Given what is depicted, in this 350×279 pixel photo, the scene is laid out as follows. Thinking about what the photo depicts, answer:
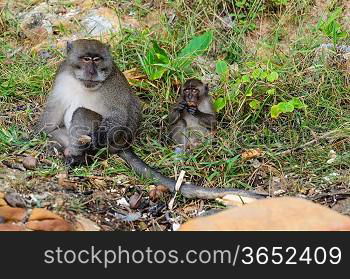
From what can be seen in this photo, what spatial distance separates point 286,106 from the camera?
23.3 feet

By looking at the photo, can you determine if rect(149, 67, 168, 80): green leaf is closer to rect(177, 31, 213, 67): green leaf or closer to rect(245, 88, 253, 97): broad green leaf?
rect(177, 31, 213, 67): green leaf

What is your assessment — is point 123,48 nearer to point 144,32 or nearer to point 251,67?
point 144,32

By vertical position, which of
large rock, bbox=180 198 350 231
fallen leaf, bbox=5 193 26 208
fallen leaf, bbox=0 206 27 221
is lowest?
fallen leaf, bbox=5 193 26 208

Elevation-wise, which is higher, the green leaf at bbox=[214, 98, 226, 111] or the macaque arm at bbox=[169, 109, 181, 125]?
the green leaf at bbox=[214, 98, 226, 111]

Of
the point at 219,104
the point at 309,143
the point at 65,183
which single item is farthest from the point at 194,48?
the point at 65,183

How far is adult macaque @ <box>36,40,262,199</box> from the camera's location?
670cm

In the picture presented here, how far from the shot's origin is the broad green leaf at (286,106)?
707 centimetres

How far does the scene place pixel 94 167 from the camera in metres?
6.64

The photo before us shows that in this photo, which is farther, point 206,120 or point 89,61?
point 206,120

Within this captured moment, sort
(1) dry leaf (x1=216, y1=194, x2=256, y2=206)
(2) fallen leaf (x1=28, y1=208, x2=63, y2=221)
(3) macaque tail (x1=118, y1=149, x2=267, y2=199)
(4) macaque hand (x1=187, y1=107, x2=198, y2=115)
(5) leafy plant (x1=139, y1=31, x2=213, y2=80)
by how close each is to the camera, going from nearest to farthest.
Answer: (2) fallen leaf (x1=28, y1=208, x2=63, y2=221), (1) dry leaf (x1=216, y1=194, x2=256, y2=206), (3) macaque tail (x1=118, y1=149, x2=267, y2=199), (4) macaque hand (x1=187, y1=107, x2=198, y2=115), (5) leafy plant (x1=139, y1=31, x2=213, y2=80)

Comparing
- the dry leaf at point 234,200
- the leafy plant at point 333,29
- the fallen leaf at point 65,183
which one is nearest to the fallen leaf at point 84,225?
the fallen leaf at point 65,183

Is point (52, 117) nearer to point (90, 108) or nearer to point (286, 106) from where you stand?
point (90, 108)

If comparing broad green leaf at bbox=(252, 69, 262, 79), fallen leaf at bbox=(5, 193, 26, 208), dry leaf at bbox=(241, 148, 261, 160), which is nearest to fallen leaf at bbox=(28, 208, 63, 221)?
fallen leaf at bbox=(5, 193, 26, 208)

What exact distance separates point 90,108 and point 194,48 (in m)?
1.43
